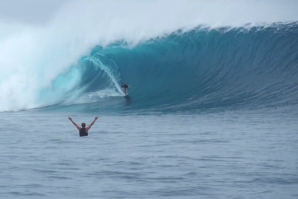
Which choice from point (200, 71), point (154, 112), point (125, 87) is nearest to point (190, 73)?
point (200, 71)

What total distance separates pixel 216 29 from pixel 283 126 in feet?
34.7

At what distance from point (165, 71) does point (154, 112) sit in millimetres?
4504

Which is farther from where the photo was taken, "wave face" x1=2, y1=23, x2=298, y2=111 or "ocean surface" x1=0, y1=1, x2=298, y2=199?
"wave face" x1=2, y1=23, x2=298, y2=111

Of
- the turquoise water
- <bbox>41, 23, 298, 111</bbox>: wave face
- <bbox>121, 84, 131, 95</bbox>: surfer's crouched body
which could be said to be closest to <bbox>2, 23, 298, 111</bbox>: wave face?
<bbox>41, 23, 298, 111</bbox>: wave face

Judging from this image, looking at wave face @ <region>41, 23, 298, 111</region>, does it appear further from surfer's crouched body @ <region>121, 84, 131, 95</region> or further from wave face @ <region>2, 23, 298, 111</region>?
surfer's crouched body @ <region>121, 84, 131, 95</region>

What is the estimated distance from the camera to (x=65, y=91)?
23734mm

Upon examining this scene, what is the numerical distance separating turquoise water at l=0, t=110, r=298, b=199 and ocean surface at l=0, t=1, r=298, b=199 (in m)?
0.02

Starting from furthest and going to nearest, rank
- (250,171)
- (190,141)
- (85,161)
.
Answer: (190,141) < (85,161) < (250,171)

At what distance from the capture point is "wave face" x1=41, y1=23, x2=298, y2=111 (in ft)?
65.2

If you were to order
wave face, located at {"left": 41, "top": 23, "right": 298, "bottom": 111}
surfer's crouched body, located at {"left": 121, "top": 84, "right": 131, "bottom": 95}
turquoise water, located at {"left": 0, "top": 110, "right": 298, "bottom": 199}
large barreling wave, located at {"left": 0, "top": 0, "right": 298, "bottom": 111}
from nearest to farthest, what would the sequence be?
turquoise water, located at {"left": 0, "top": 110, "right": 298, "bottom": 199}
wave face, located at {"left": 41, "top": 23, "right": 298, "bottom": 111}
large barreling wave, located at {"left": 0, "top": 0, "right": 298, "bottom": 111}
surfer's crouched body, located at {"left": 121, "top": 84, "right": 131, "bottom": 95}

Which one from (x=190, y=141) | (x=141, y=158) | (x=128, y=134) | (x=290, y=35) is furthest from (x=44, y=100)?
(x=141, y=158)

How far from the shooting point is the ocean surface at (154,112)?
31.9 ft

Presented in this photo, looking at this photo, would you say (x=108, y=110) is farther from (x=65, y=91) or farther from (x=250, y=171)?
(x=250, y=171)

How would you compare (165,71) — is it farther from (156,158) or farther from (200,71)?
(156,158)
